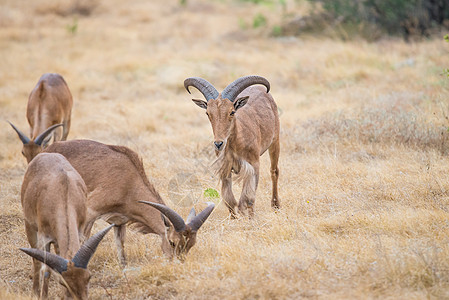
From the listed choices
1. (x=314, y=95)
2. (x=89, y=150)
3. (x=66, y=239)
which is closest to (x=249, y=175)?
(x=89, y=150)

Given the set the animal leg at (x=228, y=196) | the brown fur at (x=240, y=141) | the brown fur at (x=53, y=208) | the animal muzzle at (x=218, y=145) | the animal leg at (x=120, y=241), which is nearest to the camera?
the brown fur at (x=53, y=208)

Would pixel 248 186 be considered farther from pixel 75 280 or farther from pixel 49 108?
pixel 49 108

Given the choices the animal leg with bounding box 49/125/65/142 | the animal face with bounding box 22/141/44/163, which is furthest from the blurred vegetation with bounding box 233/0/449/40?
the animal face with bounding box 22/141/44/163

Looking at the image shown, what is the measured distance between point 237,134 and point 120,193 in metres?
1.74

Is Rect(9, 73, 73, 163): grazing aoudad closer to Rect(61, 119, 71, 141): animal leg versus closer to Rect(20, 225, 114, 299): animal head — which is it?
Rect(61, 119, 71, 141): animal leg

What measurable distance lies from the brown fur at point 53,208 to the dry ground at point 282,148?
575mm

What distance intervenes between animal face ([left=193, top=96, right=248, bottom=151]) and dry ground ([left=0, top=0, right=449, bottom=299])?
1107 mm

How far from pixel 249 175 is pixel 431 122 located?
4.00 m

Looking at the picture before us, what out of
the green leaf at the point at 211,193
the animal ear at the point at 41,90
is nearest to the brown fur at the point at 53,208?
the green leaf at the point at 211,193

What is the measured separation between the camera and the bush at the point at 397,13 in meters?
16.5

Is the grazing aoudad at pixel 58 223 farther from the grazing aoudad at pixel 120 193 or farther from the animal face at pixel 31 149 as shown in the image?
the animal face at pixel 31 149

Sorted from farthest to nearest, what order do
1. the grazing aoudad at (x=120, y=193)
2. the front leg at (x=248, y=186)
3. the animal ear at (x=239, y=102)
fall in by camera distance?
1. the front leg at (x=248, y=186)
2. the animal ear at (x=239, y=102)
3. the grazing aoudad at (x=120, y=193)

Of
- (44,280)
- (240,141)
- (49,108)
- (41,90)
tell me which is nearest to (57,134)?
(49,108)

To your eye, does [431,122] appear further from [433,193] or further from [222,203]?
[222,203]
